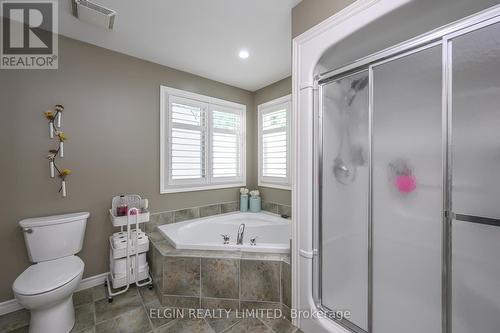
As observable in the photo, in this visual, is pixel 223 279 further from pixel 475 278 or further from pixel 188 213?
pixel 475 278

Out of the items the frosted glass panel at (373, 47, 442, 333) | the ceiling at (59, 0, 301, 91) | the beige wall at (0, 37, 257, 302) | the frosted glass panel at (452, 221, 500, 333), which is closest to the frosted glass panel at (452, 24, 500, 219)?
the frosted glass panel at (452, 221, 500, 333)

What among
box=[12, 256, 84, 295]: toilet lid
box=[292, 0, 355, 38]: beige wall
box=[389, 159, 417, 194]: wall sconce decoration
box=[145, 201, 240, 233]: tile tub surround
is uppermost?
box=[292, 0, 355, 38]: beige wall

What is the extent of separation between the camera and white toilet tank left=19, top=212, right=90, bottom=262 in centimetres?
169

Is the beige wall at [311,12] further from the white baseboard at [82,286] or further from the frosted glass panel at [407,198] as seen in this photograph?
the white baseboard at [82,286]

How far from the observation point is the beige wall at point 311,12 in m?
1.37

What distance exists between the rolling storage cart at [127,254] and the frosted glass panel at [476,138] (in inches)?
99.6

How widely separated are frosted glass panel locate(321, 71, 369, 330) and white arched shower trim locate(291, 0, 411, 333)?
0.43 ft

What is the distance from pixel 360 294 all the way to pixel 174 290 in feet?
5.13

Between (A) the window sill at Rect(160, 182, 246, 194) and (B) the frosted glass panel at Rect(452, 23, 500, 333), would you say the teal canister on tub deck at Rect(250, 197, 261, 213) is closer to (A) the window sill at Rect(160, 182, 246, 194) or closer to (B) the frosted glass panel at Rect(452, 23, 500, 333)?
(A) the window sill at Rect(160, 182, 246, 194)

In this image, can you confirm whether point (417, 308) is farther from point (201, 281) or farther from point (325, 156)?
point (201, 281)

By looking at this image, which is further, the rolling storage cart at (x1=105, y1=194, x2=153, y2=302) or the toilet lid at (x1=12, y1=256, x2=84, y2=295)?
the rolling storage cart at (x1=105, y1=194, x2=153, y2=302)

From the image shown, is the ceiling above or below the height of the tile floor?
above

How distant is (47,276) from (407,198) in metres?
2.81

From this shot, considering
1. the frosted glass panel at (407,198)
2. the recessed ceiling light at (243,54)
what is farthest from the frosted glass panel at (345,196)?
the recessed ceiling light at (243,54)
